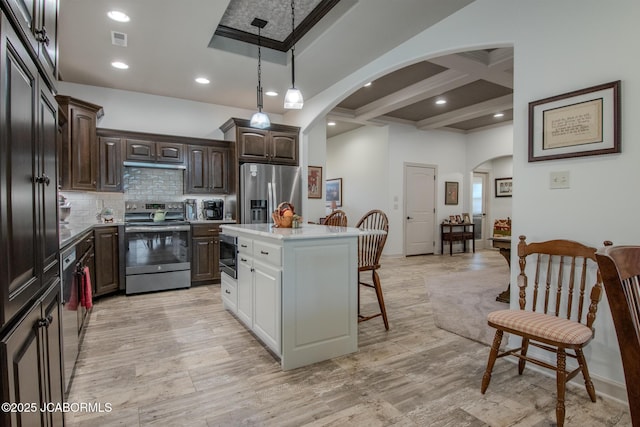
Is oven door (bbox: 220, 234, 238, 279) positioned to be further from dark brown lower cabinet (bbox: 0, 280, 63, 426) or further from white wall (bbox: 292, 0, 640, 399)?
white wall (bbox: 292, 0, 640, 399)

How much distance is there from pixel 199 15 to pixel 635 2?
119 inches

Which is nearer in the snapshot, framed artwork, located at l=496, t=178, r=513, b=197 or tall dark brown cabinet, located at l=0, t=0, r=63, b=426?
tall dark brown cabinet, located at l=0, t=0, r=63, b=426

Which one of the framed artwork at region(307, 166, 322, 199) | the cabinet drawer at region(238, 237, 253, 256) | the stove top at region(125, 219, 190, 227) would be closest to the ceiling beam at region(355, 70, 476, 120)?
the framed artwork at region(307, 166, 322, 199)

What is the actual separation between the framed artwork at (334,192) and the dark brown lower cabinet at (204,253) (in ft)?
13.2

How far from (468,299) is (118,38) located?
15.3ft

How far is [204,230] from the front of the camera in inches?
187

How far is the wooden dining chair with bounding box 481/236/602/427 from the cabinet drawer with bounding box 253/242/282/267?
138 cm

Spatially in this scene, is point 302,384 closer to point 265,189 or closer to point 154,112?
point 265,189

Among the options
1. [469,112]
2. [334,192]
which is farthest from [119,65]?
[469,112]

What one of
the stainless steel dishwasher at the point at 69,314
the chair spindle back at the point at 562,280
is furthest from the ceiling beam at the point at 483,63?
the stainless steel dishwasher at the point at 69,314

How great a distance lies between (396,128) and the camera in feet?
23.7

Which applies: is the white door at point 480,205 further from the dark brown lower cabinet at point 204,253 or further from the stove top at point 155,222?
the stove top at point 155,222

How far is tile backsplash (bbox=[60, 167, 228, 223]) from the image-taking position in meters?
4.42

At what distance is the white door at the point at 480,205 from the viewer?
8.81m
